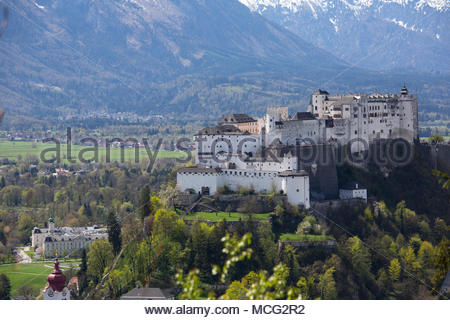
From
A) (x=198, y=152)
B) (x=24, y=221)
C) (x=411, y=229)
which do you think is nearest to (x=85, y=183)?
(x=24, y=221)

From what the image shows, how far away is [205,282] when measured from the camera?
52656mm

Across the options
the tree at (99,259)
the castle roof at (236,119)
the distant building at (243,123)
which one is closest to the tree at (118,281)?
the tree at (99,259)

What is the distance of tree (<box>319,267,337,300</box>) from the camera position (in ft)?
173

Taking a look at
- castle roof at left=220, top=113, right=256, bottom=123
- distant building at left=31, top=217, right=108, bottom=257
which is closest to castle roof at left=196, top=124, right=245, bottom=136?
castle roof at left=220, top=113, right=256, bottom=123

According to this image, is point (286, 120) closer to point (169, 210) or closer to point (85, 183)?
point (169, 210)

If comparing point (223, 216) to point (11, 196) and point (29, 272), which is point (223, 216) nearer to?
point (29, 272)

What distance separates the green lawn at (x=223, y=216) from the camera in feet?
187

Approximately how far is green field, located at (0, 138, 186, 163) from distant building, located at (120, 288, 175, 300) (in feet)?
292

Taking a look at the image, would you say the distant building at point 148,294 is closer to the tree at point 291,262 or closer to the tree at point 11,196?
the tree at point 291,262

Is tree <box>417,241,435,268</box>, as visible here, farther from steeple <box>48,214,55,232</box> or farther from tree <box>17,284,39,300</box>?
steeple <box>48,214,55,232</box>

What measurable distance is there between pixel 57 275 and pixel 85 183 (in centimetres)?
6726

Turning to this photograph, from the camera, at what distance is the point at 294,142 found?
6562 centimetres

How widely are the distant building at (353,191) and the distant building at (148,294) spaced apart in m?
19.3

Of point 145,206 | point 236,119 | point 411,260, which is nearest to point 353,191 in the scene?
point 411,260
